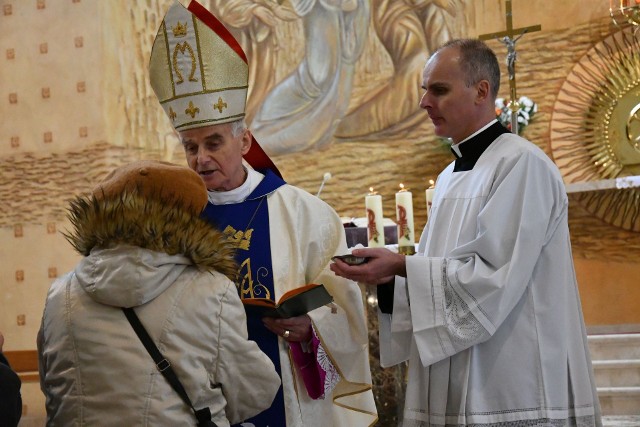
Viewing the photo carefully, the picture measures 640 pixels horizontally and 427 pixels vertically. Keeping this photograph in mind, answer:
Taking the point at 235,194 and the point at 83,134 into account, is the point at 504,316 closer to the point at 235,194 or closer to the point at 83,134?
the point at 235,194

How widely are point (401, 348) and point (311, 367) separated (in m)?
0.32

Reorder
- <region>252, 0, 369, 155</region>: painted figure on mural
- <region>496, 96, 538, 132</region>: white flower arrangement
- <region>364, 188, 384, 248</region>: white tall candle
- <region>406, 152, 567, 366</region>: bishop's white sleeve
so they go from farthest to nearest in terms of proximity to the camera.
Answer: <region>252, 0, 369, 155</region>: painted figure on mural < <region>496, 96, 538, 132</region>: white flower arrangement < <region>364, 188, 384, 248</region>: white tall candle < <region>406, 152, 567, 366</region>: bishop's white sleeve

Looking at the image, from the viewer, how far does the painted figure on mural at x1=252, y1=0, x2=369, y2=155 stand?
7.52 meters

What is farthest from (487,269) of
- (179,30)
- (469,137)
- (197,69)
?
(179,30)

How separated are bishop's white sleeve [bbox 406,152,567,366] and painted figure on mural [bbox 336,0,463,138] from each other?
4.59m

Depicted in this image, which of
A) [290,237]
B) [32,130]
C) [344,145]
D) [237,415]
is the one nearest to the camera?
[237,415]

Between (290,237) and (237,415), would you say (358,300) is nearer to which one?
(290,237)

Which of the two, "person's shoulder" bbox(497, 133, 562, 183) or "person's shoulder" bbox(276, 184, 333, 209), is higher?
"person's shoulder" bbox(497, 133, 562, 183)

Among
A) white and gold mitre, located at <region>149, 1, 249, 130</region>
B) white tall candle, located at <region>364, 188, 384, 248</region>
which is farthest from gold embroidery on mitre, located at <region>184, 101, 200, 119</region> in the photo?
white tall candle, located at <region>364, 188, 384, 248</region>

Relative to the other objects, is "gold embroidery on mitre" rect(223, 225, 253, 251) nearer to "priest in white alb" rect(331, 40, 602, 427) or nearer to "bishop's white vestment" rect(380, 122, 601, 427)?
"priest in white alb" rect(331, 40, 602, 427)

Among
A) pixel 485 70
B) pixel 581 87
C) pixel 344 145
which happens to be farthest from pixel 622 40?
pixel 485 70

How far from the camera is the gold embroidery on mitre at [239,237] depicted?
320 cm

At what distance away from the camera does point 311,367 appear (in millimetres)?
3051

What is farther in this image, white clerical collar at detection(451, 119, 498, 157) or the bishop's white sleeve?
white clerical collar at detection(451, 119, 498, 157)
